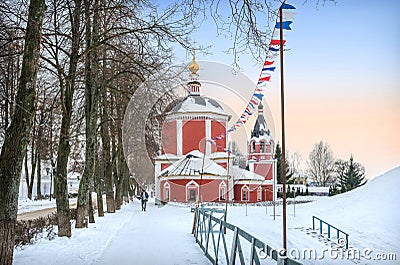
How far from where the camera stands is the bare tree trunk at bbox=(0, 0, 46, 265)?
7.33 metres

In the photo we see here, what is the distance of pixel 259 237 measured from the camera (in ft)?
56.7

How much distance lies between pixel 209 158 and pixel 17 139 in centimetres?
3516

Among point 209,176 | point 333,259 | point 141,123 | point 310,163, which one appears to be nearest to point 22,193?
point 209,176

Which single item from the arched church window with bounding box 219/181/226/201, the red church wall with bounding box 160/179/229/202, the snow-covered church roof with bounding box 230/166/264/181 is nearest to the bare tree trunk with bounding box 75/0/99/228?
the red church wall with bounding box 160/179/229/202

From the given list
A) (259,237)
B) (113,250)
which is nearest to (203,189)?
(259,237)

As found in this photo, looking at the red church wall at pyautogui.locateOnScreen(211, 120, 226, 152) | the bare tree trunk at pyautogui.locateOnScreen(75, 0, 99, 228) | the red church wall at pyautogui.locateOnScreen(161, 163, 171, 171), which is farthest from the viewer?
the red church wall at pyautogui.locateOnScreen(211, 120, 226, 152)

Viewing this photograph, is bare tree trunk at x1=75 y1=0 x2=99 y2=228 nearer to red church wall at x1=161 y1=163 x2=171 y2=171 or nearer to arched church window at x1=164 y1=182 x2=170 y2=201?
arched church window at x1=164 y1=182 x2=170 y2=201

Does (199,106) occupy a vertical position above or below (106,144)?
above

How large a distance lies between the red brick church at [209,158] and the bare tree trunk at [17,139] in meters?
31.4

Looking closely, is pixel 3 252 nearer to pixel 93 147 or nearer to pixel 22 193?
pixel 93 147

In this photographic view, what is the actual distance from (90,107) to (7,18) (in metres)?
4.83

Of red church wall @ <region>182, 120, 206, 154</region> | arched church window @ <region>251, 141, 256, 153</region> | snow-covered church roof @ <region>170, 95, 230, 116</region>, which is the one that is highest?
snow-covered church roof @ <region>170, 95, 230, 116</region>

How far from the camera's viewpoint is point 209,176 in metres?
38.9

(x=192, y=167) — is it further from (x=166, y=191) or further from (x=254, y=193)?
(x=254, y=193)
